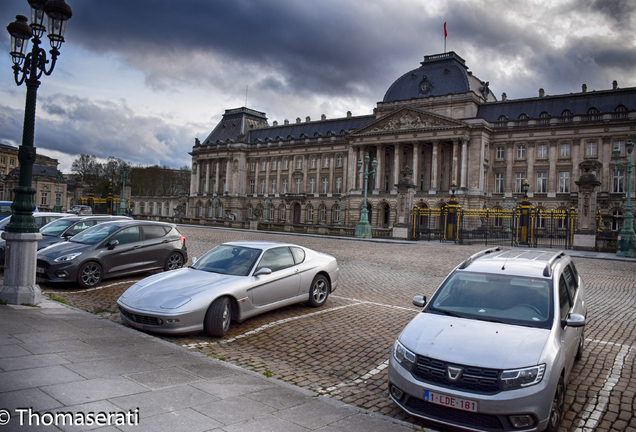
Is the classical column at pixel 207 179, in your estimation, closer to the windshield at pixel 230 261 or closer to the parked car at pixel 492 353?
the windshield at pixel 230 261

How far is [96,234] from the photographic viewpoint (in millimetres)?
12242

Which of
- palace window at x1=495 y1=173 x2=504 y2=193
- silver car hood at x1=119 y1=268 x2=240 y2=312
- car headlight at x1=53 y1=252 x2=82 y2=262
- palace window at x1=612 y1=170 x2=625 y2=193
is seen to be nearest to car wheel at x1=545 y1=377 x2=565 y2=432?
silver car hood at x1=119 y1=268 x2=240 y2=312

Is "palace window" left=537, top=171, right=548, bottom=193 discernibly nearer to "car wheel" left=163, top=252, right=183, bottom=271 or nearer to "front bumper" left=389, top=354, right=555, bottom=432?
"car wheel" left=163, top=252, right=183, bottom=271

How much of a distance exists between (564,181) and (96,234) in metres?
58.2

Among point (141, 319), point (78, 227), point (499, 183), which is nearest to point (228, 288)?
Result: point (141, 319)

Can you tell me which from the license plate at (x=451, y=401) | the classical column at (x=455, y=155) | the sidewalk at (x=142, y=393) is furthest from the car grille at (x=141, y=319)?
the classical column at (x=455, y=155)

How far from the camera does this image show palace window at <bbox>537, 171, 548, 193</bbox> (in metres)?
58.6

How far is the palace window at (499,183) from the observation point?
2427 inches

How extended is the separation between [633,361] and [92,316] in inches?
350

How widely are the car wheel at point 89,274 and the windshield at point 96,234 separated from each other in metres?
0.70

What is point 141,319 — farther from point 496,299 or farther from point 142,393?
point 496,299

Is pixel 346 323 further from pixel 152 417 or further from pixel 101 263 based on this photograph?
pixel 101 263

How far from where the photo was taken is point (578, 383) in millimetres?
6004

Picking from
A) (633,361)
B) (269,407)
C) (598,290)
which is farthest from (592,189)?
(269,407)
